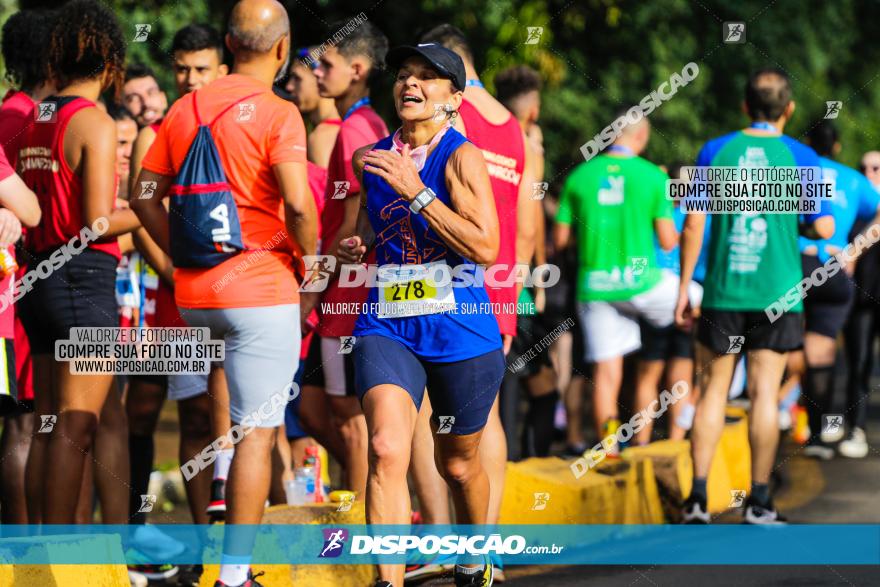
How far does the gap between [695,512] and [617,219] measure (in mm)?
2232

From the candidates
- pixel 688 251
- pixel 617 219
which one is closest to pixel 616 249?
pixel 617 219

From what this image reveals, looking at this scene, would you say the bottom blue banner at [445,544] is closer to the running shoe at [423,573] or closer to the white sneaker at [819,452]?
the running shoe at [423,573]

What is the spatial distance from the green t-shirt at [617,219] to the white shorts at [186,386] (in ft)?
10.7

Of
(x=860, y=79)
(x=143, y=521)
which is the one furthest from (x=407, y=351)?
(x=860, y=79)

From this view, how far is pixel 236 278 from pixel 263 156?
1.57 feet

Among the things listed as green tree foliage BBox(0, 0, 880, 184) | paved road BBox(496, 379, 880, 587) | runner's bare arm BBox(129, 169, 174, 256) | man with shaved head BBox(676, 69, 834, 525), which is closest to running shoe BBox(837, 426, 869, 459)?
paved road BBox(496, 379, 880, 587)

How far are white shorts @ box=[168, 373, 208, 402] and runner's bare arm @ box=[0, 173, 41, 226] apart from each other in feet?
5.90

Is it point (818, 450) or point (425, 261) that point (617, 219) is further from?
point (425, 261)

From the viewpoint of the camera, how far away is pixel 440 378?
555 centimetres

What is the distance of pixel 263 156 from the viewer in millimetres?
→ 5797

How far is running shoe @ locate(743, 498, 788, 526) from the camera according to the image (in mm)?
7594

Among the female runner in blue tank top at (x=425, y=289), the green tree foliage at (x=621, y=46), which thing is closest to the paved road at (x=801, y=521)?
the female runner in blue tank top at (x=425, y=289)

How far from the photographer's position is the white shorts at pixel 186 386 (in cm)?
687

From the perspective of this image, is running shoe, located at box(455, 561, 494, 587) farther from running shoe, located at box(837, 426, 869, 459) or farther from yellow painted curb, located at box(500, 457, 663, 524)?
running shoe, located at box(837, 426, 869, 459)
